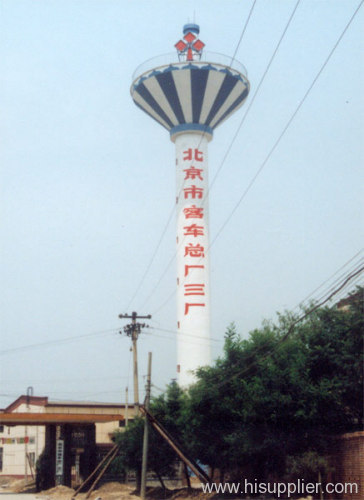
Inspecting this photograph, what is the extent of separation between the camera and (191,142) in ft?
143

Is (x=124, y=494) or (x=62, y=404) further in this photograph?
(x=62, y=404)

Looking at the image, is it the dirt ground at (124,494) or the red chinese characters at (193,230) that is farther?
the red chinese characters at (193,230)

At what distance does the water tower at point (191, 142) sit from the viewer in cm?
4116

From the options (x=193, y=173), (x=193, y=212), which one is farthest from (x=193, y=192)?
(x=193, y=212)

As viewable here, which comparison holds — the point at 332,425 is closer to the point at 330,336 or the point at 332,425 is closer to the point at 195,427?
the point at 330,336

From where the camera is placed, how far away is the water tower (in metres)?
41.2

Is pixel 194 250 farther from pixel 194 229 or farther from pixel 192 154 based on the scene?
pixel 192 154

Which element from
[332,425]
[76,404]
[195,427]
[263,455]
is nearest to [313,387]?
[332,425]

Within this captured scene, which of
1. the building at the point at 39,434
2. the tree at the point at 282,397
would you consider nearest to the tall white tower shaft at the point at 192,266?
the building at the point at 39,434

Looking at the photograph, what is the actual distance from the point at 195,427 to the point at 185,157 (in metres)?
22.1

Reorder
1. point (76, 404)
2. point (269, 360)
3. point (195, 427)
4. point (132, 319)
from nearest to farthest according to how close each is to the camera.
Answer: point (269, 360)
point (195, 427)
point (132, 319)
point (76, 404)

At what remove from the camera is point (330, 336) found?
2380 centimetres

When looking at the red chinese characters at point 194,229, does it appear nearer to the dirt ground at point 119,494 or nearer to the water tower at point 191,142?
the water tower at point 191,142

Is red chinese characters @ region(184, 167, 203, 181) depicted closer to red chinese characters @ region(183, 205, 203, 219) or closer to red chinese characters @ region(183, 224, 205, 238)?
red chinese characters @ region(183, 205, 203, 219)
